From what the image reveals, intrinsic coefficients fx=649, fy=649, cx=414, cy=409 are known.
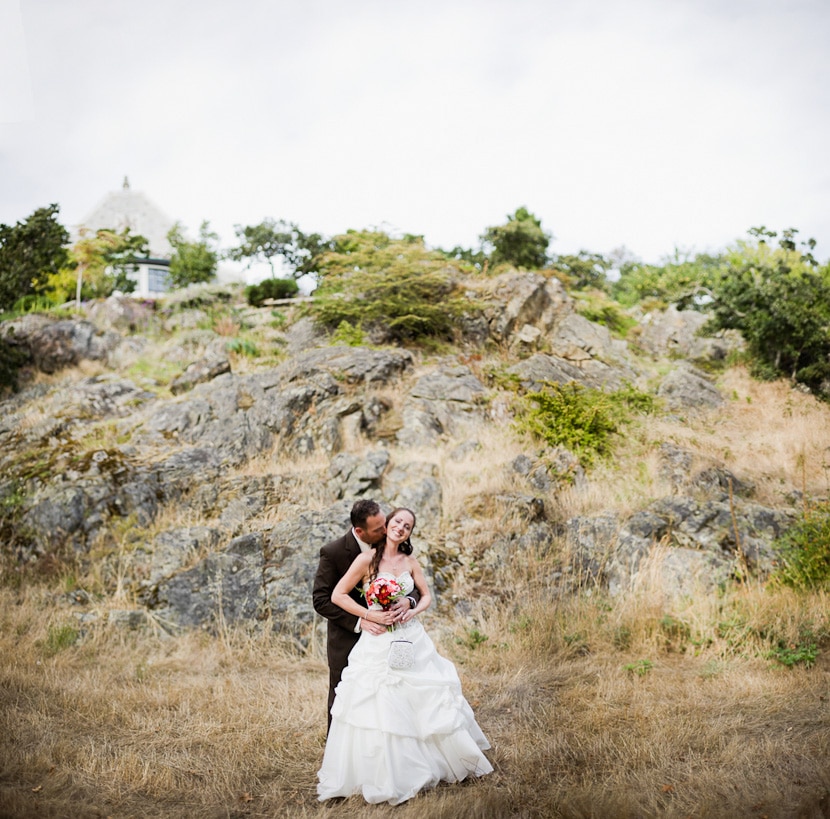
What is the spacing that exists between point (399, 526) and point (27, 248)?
16.7 m

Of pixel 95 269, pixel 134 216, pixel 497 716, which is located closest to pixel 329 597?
pixel 497 716

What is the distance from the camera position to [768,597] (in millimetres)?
6949

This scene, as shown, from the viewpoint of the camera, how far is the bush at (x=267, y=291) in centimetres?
2035

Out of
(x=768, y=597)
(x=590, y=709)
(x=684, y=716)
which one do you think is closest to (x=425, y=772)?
(x=590, y=709)

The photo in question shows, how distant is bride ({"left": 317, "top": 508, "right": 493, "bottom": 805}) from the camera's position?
161 inches

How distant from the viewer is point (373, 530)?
4547 millimetres

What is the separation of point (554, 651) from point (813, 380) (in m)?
10.00

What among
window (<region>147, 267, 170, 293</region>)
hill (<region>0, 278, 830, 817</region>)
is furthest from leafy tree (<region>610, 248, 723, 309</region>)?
window (<region>147, 267, 170, 293</region>)

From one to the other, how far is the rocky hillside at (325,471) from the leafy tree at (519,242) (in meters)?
6.12

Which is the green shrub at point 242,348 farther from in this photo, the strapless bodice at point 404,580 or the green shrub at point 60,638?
the strapless bodice at point 404,580

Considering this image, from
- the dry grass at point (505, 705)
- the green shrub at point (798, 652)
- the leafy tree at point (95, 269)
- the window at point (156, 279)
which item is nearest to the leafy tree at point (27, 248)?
the leafy tree at point (95, 269)

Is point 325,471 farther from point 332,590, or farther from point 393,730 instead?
point 393,730

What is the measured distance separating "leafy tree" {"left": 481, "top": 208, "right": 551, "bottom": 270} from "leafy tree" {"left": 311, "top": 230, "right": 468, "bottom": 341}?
252 inches

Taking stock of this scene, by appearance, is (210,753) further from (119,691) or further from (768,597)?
(768,597)
